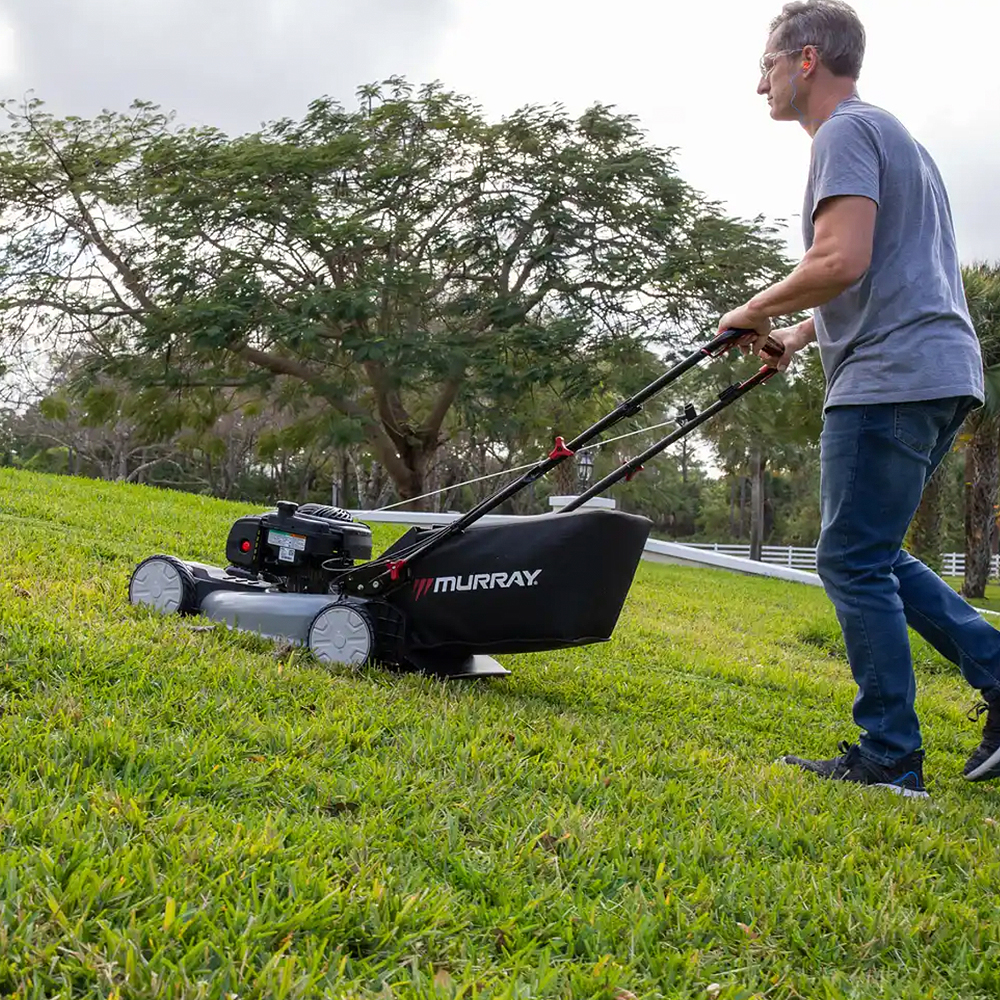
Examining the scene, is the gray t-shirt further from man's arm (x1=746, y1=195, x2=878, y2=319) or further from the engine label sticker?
the engine label sticker

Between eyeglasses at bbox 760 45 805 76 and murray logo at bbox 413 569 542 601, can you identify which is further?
murray logo at bbox 413 569 542 601

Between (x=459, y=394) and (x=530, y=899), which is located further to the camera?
(x=459, y=394)

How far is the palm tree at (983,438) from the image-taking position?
15391mm

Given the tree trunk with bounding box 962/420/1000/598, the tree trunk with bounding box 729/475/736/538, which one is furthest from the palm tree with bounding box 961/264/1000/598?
the tree trunk with bounding box 729/475/736/538

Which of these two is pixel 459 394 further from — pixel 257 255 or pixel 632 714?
pixel 632 714

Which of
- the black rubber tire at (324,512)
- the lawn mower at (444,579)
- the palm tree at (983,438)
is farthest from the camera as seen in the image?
the palm tree at (983,438)

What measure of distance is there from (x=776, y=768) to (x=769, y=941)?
1109mm

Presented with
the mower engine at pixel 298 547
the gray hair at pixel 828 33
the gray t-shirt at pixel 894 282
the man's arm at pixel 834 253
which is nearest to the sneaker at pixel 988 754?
the gray t-shirt at pixel 894 282

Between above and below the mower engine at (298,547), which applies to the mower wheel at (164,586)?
below

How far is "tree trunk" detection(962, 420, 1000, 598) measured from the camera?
1741 cm

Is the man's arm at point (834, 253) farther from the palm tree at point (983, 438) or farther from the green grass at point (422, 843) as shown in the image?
the palm tree at point (983, 438)

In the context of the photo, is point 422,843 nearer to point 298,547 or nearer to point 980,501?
→ point 298,547

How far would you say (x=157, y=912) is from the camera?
156 cm

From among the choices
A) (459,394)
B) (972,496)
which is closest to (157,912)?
(459,394)
